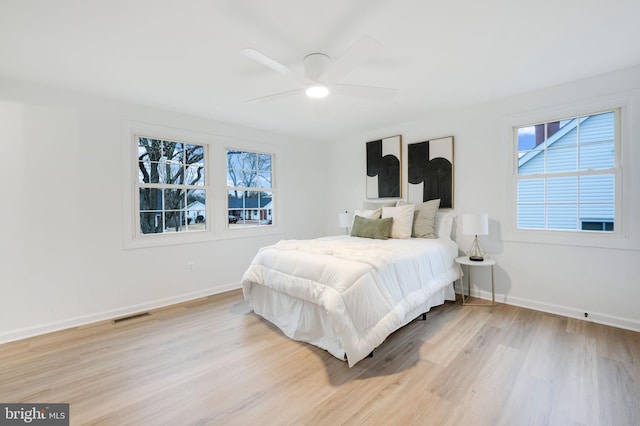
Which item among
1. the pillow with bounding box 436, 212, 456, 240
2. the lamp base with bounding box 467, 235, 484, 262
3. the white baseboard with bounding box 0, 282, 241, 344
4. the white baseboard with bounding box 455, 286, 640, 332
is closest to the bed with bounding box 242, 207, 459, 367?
the lamp base with bounding box 467, 235, 484, 262

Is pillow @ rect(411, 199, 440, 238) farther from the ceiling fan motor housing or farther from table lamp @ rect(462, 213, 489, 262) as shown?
the ceiling fan motor housing

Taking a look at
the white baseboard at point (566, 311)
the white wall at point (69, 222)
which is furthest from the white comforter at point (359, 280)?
the white wall at point (69, 222)

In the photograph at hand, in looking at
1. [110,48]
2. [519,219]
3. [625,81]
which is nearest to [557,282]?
[519,219]

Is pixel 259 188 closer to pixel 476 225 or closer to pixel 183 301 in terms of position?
pixel 183 301

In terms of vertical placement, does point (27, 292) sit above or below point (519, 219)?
below

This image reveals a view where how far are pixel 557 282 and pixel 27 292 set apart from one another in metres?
5.23

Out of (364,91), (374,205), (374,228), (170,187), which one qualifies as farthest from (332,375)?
(170,187)

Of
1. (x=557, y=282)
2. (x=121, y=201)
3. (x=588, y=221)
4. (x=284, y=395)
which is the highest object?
(x=121, y=201)

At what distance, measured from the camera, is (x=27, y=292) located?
2664 mm

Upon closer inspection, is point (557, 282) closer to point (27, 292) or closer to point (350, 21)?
point (350, 21)

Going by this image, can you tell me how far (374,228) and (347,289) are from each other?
64.2 inches

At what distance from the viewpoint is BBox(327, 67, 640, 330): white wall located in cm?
261

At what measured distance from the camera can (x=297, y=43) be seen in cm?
209

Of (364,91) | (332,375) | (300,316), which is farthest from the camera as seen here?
(300,316)
